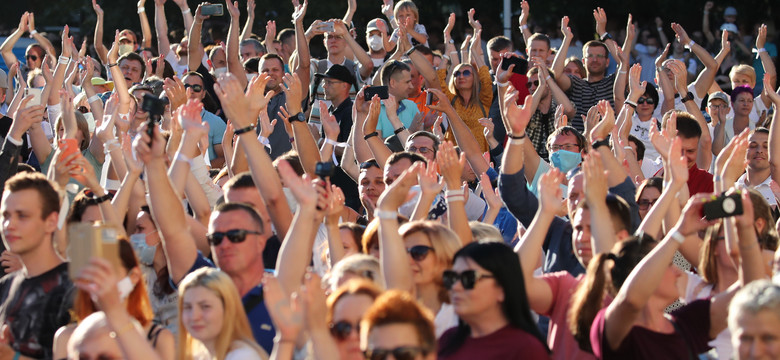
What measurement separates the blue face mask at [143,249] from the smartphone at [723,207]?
2.78m

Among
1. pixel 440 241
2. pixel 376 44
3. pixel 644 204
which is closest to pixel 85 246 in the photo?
pixel 440 241

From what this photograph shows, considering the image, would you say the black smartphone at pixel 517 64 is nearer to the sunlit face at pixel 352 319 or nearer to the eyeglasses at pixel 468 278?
the eyeglasses at pixel 468 278

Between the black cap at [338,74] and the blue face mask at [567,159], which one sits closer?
the blue face mask at [567,159]

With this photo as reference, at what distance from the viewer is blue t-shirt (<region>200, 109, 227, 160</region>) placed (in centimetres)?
873

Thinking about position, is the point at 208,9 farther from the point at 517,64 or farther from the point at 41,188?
the point at 41,188

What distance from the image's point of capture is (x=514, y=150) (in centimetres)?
557

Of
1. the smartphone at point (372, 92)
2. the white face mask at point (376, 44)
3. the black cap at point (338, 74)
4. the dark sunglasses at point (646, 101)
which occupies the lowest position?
the dark sunglasses at point (646, 101)

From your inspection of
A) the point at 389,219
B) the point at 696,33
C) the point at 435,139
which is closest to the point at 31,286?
the point at 389,219

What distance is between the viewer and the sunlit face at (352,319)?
362cm

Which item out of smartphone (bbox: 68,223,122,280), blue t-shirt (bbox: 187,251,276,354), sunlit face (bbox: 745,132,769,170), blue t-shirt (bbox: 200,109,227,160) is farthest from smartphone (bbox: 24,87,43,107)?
smartphone (bbox: 68,223,122,280)

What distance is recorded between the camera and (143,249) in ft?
18.2

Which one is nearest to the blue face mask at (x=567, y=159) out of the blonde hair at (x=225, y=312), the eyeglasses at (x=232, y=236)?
the eyeglasses at (x=232, y=236)

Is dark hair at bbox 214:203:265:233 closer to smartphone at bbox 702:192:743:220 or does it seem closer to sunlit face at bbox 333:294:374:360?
sunlit face at bbox 333:294:374:360

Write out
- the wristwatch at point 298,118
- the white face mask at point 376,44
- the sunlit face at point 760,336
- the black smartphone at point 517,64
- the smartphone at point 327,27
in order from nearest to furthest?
1. the sunlit face at point 760,336
2. the wristwatch at point 298,118
3. the black smartphone at point 517,64
4. the smartphone at point 327,27
5. the white face mask at point 376,44
